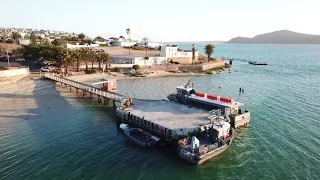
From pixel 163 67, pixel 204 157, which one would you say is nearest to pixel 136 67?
pixel 163 67

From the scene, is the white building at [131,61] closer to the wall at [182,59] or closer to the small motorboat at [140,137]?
the wall at [182,59]

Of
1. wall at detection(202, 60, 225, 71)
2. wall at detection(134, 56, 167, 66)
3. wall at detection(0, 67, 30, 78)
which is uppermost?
wall at detection(134, 56, 167, 66)

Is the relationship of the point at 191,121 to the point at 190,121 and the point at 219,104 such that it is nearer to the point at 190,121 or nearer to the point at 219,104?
the point at 190,121

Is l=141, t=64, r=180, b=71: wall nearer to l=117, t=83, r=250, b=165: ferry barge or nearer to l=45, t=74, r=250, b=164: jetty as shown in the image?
l=45, t=74, r=250, b=164: jetty

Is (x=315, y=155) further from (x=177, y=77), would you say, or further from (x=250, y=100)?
(x=177, y=77)

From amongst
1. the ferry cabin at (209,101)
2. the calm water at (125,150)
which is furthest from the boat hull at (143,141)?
the ferry cabin at (209,101)

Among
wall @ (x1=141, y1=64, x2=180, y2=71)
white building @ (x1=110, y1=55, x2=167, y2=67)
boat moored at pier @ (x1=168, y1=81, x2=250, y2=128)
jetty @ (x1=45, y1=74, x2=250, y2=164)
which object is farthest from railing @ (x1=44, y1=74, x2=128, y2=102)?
wall @ (x1=141, y1=64, x2=180, y2=71)
